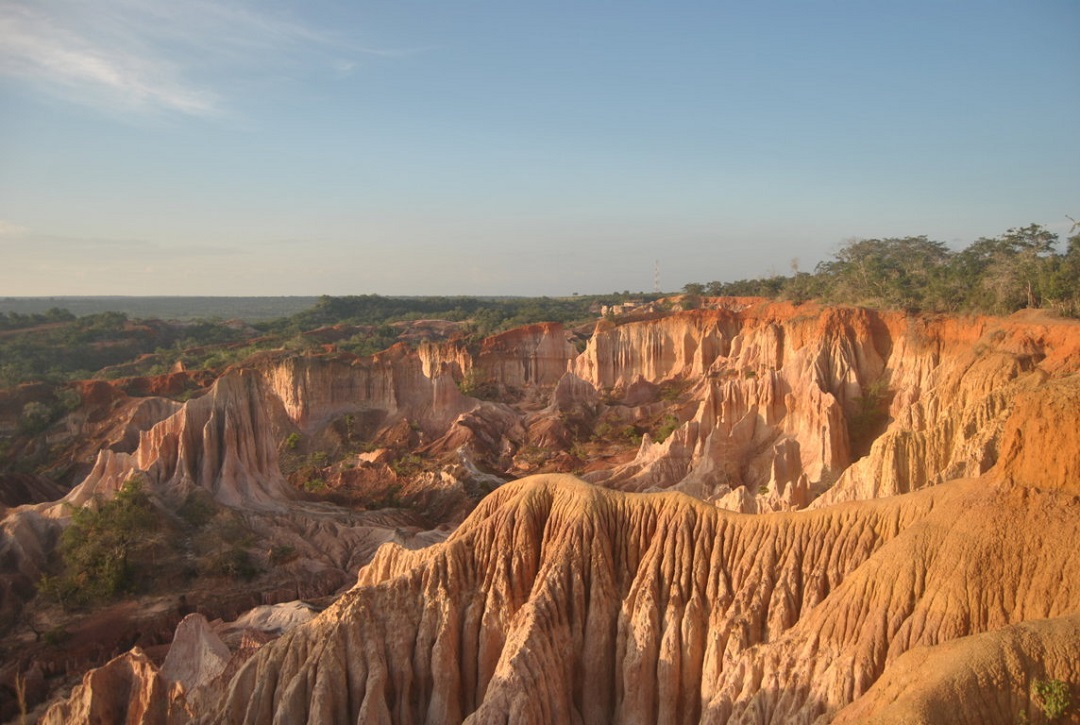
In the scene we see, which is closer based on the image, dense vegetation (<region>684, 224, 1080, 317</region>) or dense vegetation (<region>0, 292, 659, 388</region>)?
dense vegetation (<region>684, 224, 1080, 317</region>)

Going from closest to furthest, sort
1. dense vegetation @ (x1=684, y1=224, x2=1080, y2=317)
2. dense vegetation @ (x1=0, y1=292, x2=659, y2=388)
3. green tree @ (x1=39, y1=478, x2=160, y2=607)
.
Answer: green tree @ (x1=39, y1=478, x2=160, y2=607) < dense vegetation @ (x1=684, y1=224, x2=1080, y2=317) < dense vegetation @ (x1=0, y1=292, x2=659, y2=388)

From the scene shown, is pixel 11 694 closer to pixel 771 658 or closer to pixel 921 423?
pixel 771 658

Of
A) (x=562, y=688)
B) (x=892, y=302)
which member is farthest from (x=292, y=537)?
(x=892, y=302)

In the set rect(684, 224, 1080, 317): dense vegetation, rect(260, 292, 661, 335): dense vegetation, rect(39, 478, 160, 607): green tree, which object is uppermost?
rect(684, 224, 1080, 317): dense vegetation

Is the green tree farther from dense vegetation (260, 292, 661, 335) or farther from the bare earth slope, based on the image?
dense vegetation (260, 292, 661, 335)

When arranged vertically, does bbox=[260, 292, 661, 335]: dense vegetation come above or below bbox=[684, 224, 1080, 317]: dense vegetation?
below

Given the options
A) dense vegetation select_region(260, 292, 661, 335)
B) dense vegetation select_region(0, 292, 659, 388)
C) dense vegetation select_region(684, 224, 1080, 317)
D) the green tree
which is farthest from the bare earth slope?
dense vegetation select_region(260, 292, 661, 335)

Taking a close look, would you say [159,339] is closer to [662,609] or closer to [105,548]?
[105,548]

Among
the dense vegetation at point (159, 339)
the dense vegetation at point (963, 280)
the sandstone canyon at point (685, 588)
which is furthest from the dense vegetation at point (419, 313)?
the sandstone canyon at point (685, 588)
